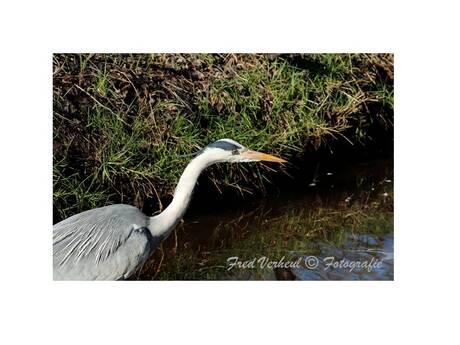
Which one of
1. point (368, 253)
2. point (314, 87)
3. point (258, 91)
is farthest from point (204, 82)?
point (368, 253)

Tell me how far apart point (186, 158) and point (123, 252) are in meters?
0.74

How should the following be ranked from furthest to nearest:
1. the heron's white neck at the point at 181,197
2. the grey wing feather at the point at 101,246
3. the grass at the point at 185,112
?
the grass at the point at 185,112 → the heron's white neck at the point at 181,197 → the grey wing feather at the point at 101,246

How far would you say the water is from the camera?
3.41 metres

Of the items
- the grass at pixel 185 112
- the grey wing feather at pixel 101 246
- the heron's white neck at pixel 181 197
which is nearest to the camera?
the grey wing feather at pixel 101 246

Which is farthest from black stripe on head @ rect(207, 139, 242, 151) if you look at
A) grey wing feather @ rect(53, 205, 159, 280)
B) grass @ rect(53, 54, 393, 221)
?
grey wing feather @ rect(53, 205, 159, 280)

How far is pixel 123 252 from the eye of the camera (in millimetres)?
3215

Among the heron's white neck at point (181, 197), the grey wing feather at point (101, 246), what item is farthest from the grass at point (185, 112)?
the grey wing feather at point (101, 246)

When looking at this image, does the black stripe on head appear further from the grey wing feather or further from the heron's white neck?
the grey wing feather

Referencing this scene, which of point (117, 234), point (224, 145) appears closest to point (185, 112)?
point (224, 145)

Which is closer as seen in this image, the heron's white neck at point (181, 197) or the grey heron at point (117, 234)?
the grey heron at point (117, 234)

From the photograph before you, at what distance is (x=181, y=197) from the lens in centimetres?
334

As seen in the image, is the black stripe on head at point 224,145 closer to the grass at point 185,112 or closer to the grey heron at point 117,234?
the grey heron at point 117,234

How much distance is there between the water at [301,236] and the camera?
3412 millimetres

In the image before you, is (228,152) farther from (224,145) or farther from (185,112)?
(185,112)
